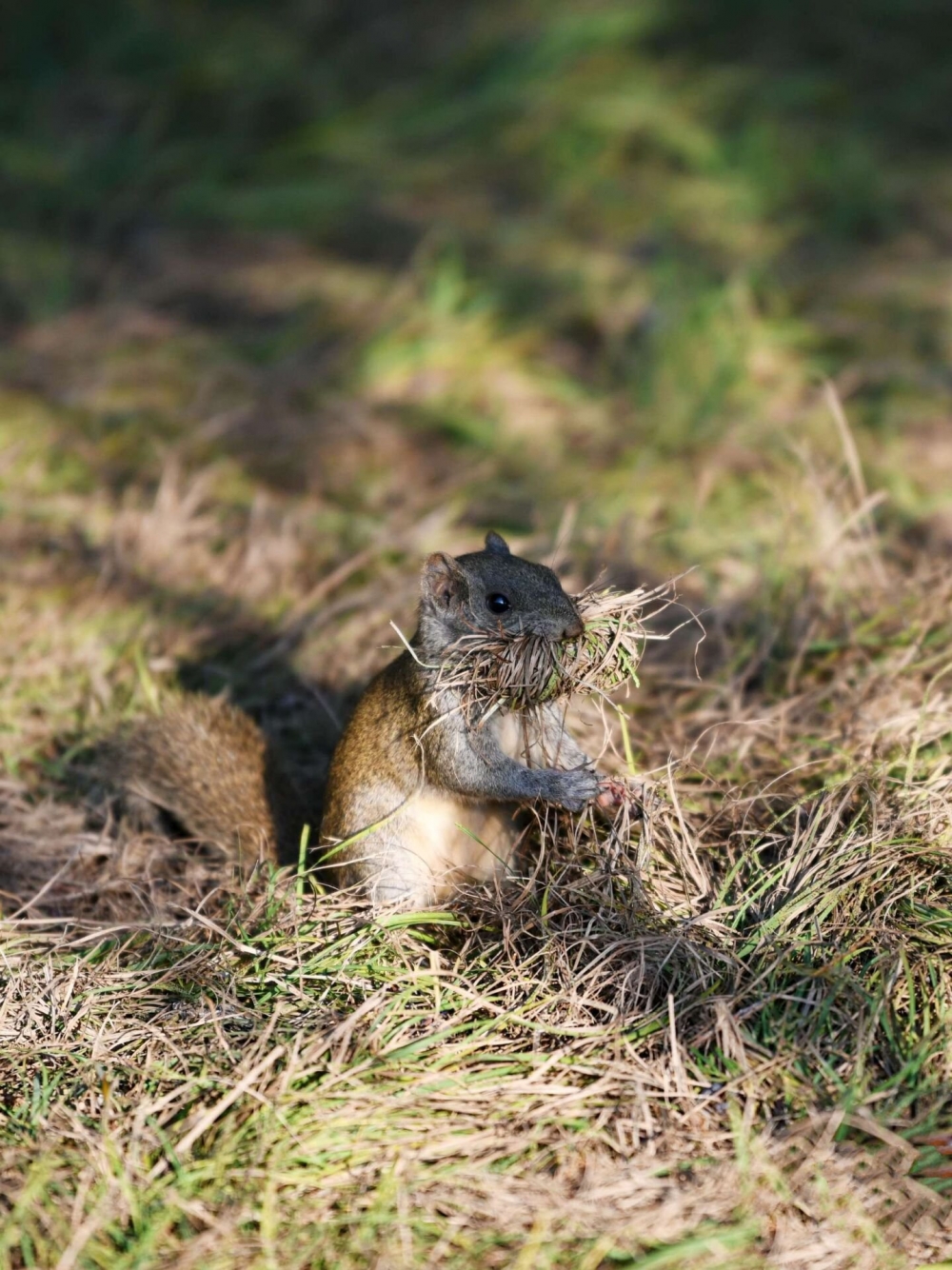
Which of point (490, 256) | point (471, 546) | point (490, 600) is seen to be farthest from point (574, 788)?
point (490, 256)

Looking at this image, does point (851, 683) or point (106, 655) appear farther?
point (106, 655)

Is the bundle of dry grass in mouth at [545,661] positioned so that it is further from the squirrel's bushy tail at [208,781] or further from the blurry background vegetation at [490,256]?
the blurry background vegetation at [490,256]

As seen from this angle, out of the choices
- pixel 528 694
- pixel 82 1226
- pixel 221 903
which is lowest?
pixel 221 903

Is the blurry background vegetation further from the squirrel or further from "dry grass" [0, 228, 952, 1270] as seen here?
the squirrel

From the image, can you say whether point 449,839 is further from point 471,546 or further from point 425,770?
point 471,546

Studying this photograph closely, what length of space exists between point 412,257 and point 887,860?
16.5 feet

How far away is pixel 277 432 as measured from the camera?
5695 millimetres

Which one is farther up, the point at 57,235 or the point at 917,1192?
the point at 57,235

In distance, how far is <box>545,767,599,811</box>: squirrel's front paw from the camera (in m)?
2.93

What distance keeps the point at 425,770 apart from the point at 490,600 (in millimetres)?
425

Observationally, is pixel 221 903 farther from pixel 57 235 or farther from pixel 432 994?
pixel 57 235

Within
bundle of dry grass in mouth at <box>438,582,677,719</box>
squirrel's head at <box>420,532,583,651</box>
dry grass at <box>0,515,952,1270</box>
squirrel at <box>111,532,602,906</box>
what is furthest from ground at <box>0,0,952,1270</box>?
squirrel's head at <box>420,532,583,651</box>

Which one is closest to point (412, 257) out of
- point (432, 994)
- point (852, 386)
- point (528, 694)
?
point (852, 386)

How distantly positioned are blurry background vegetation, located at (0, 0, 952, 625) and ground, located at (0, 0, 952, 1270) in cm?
3
